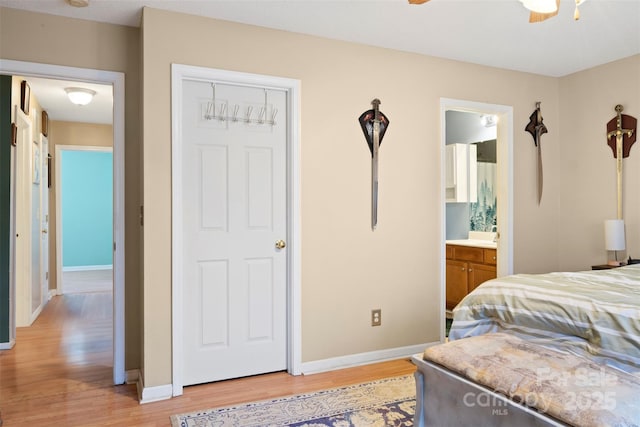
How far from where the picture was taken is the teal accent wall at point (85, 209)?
28.4 ft

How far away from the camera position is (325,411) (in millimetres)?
2623

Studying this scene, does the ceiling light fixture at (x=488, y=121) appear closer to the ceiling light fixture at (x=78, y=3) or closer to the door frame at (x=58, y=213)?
the ceiling light fixture at (x=78, y=3)

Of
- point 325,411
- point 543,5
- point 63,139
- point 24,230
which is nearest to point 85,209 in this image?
point 63,139

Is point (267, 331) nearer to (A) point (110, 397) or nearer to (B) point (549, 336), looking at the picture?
(A) point (110, 397)

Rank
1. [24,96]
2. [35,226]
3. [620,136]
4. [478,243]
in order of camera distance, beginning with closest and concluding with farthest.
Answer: [620,136], [24,96], [478,243], [35,226]

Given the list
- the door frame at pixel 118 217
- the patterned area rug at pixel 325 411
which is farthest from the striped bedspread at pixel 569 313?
the door frame at pixel 118 217

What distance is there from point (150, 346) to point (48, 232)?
176 inches

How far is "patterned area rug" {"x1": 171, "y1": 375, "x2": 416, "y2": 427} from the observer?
2.48 metres

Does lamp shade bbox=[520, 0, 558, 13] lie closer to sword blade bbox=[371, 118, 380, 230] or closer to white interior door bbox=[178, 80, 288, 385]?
sword blade bbox=[371, 118, 380, 230]

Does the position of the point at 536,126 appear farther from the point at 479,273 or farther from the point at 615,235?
the point at 479,273

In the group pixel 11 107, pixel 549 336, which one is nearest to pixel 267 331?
pixel 549 336

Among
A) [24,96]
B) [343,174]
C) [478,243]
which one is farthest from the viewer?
[478,243]

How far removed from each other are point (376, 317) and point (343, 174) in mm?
1146

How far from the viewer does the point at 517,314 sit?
2.22 meters
